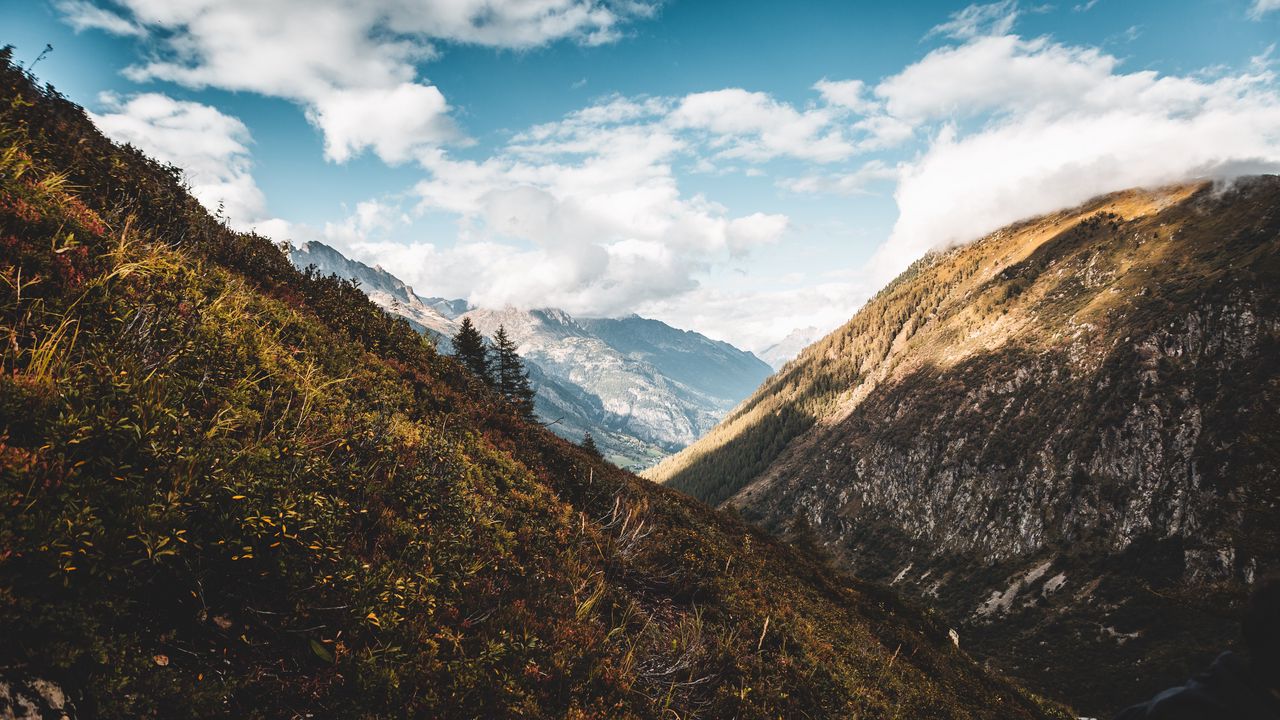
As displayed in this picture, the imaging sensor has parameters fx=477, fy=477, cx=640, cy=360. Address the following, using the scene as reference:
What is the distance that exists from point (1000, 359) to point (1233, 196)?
67204 mm

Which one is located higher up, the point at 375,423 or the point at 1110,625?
the point at 375,423

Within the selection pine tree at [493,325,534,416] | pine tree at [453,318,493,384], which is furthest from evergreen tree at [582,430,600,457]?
pine tree at [453,318,493,384]

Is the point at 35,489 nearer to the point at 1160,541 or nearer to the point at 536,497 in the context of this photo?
the point at 536,497

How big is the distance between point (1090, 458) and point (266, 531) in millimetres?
125024

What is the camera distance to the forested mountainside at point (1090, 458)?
213 feet

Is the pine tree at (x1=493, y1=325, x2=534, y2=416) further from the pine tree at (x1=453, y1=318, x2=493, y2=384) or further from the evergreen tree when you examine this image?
the evergreen tree

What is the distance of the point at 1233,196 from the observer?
118 metres

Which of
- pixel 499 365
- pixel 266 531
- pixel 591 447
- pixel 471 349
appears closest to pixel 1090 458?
pixel 591 447

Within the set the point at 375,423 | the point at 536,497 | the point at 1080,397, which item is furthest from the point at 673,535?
the point at 1080,397

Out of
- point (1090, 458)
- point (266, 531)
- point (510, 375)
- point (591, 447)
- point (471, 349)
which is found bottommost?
point (591, 447)

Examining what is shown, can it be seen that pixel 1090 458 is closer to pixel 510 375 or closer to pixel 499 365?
pixel 510 375

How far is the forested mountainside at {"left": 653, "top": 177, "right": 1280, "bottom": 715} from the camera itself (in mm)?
64812

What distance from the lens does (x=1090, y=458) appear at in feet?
297

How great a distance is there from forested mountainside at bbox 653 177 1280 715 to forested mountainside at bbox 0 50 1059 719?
3116cm
